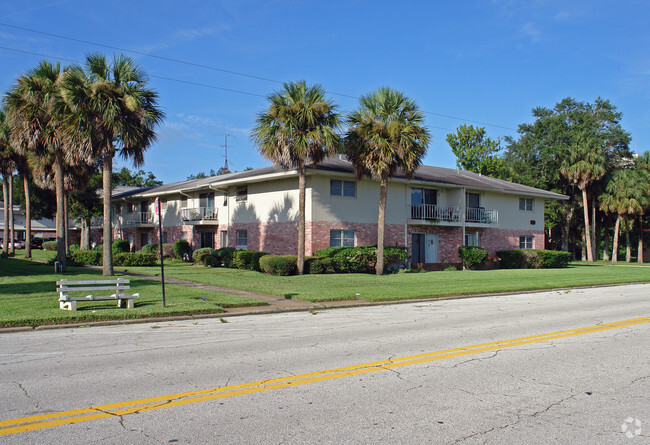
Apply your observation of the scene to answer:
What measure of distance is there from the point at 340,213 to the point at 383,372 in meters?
21.4

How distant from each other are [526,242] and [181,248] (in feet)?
80.8

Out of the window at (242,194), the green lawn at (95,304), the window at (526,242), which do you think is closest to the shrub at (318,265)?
the green lawn at (95,304)

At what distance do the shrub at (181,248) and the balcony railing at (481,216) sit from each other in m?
18.6

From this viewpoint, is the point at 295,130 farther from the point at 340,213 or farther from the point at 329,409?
the point at 329,409

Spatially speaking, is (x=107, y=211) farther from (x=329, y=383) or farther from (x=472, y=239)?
(x=472, y=239)

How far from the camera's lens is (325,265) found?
25344 mm

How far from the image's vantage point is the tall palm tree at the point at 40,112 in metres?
23.8

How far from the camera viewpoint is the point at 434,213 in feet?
105

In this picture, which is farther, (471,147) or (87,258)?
(471,147)

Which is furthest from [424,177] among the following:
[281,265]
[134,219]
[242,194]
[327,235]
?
[134,219]

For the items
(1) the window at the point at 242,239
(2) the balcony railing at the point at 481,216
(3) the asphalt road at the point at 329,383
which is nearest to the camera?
(3) the asphalt road at the point at 329,383

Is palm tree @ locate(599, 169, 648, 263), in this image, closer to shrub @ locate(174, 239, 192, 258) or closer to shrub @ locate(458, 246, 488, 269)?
shrub @ locate(458, 246, 488, 269)

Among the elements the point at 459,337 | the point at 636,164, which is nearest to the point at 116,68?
the point at 459,337

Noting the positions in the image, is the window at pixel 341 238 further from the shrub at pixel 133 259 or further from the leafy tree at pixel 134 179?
the leafy tree at pixel 134 179
